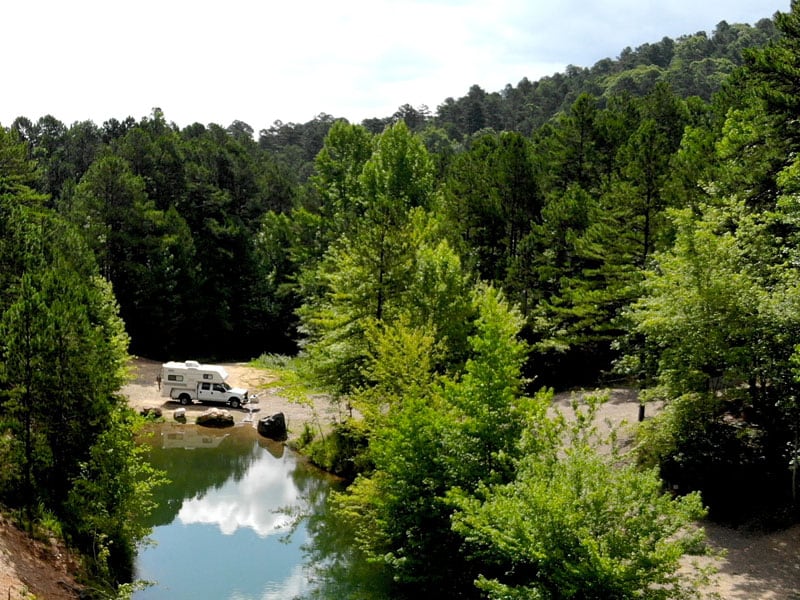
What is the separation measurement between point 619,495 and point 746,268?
9711 mm

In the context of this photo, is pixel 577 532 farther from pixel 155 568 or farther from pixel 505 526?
pixel 155 568

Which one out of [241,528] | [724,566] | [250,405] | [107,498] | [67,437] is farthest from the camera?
[250,405]

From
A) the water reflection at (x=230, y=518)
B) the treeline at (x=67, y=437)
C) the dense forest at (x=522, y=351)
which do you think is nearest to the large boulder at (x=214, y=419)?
the water reflection at (x=230, y=518)

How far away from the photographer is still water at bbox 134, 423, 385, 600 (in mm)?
18344

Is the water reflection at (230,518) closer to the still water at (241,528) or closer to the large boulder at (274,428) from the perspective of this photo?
the still water at (241,528)

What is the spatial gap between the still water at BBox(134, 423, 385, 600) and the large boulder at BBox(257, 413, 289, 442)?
16.0 inches

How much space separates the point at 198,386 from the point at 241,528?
15.6 meters

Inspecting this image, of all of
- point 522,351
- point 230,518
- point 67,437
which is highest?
point 522,351

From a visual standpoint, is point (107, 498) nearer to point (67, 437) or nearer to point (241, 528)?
point (67, 437)

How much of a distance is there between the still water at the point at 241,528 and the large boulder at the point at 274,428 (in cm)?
41

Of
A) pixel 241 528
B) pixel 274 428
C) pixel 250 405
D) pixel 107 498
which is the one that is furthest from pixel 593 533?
pixel 250 405

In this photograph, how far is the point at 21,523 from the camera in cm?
1616

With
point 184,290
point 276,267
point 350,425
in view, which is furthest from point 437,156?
point 350,425

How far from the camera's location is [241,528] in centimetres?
2302
